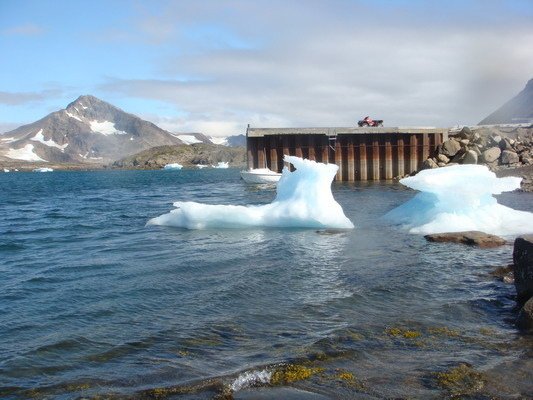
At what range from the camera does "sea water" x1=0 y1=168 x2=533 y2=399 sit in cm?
623

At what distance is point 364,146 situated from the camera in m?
40.0

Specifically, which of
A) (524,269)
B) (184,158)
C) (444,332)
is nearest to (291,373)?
(444,332)

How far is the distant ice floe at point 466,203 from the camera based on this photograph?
16188 millimetres

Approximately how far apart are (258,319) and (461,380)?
344 cm

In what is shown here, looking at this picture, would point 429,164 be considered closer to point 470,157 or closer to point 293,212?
point 470,157

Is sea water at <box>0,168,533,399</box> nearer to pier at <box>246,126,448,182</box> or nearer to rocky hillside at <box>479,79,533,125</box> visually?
pier at <box>246,126,448,182</box>

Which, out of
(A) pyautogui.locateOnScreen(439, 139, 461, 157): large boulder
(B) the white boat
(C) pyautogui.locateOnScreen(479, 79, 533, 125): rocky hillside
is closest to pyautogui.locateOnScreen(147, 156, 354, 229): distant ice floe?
(B) the white boat

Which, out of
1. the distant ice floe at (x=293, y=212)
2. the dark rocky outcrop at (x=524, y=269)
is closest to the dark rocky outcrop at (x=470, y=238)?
the distant ice floe at (x=293, y=212)

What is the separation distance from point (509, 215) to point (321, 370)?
12434 mm

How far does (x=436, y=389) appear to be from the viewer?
5.86 meters

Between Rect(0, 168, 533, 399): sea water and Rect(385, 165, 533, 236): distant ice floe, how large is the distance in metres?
1.62

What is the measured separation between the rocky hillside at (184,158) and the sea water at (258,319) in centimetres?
16449

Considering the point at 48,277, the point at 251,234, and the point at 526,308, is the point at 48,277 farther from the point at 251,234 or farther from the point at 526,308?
the point at 526,308

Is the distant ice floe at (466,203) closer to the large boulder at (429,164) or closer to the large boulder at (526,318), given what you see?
the large boulder at (526,318)
